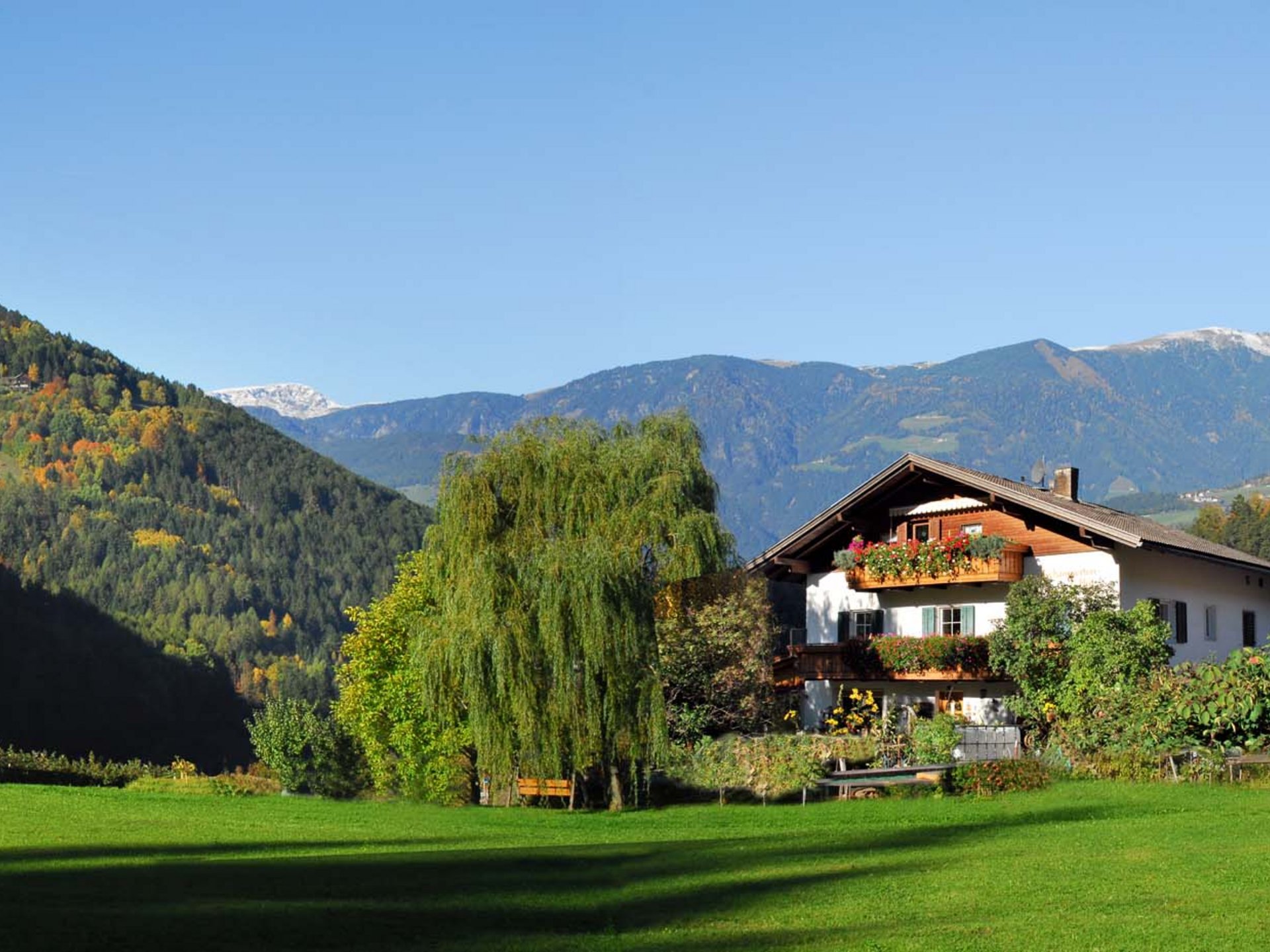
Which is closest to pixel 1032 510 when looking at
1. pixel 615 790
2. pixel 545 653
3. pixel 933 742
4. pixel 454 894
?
pixel 933 742

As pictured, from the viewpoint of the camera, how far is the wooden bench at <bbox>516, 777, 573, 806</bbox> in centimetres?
3431

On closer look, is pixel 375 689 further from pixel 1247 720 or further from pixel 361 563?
pixel 361 563

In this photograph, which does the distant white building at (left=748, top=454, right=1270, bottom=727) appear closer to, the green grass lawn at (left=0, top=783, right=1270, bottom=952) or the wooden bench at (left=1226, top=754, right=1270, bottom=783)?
the wooden bench at (left=1226, top=754, right=1270, bottom=783)

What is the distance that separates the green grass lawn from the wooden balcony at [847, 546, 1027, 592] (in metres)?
12.1

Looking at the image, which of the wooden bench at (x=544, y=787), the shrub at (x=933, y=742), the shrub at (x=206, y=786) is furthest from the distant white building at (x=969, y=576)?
the shrub at (x=206, y=786)

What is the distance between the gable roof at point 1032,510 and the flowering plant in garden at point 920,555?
1.24 metres

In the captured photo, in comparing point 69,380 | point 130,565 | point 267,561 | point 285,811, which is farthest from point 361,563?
point 285,811

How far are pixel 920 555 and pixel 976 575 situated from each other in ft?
5.80

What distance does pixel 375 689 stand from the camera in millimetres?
41344

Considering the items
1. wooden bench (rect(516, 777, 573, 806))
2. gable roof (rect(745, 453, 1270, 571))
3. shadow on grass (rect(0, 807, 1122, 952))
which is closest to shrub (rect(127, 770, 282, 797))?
wooden bench (rect(516, 777, 573, 806))

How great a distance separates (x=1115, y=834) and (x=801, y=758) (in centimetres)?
1035

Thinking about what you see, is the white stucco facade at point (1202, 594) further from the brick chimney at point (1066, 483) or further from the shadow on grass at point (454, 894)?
the shadow on grass at point (454, 894)

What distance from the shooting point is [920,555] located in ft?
142

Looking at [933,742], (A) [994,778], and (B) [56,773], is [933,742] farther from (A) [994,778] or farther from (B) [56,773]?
(B) [56,773]
